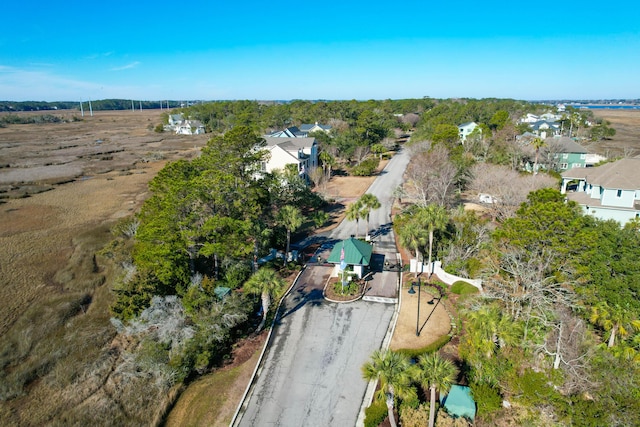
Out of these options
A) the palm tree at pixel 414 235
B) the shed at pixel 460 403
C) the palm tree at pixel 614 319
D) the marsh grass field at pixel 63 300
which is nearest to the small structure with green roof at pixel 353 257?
the palm tree at pixel 414 235

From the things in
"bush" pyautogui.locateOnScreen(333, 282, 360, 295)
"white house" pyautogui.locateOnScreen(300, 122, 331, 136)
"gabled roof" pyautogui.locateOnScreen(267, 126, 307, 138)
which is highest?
"white house" pyautogui.locateOnScreen(300, 122, 331, 136)

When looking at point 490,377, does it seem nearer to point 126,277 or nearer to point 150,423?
point 150,423

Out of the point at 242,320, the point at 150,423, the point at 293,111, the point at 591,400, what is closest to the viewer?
the point at 591,400

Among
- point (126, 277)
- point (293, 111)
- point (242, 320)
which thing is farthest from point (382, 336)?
point (293, 111)

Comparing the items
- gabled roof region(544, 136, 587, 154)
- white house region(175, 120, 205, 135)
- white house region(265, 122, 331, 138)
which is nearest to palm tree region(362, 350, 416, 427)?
gabled roof region(544, 136, 587, 154)

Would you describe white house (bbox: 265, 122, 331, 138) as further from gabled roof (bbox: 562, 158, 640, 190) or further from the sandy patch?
the sandy patch

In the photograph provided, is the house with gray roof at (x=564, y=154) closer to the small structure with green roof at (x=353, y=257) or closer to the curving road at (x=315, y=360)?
the small structure with green roof at (x=353, y=257)
